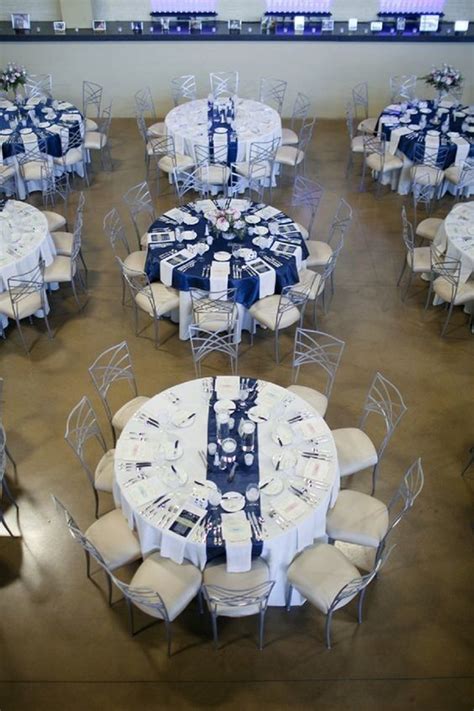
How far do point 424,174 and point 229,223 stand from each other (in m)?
3.75

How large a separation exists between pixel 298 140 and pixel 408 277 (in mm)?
3628

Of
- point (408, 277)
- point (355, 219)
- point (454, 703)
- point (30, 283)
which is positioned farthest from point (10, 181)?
point (454, 703)

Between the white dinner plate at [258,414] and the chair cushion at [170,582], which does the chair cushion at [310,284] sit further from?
the chair cushion at [170,582]

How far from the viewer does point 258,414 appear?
5.63 meters

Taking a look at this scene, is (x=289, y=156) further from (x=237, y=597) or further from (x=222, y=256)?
(x=237, y=597)

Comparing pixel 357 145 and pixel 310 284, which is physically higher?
pixel 357 145

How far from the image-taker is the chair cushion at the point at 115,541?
504cm

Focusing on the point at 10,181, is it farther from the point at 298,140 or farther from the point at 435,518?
the point at 435,518

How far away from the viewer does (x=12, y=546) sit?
224 inches

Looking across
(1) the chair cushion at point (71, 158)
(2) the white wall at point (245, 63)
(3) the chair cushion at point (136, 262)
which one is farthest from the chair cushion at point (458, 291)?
(2) the white wall at point (245, 63)

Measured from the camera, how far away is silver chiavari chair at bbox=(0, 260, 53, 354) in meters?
7.29

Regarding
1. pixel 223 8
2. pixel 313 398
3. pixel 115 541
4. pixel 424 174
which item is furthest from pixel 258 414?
pixel 223 8

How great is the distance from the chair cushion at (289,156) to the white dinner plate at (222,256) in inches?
133

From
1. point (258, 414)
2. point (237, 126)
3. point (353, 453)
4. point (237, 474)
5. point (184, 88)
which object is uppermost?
point (184, 88)
